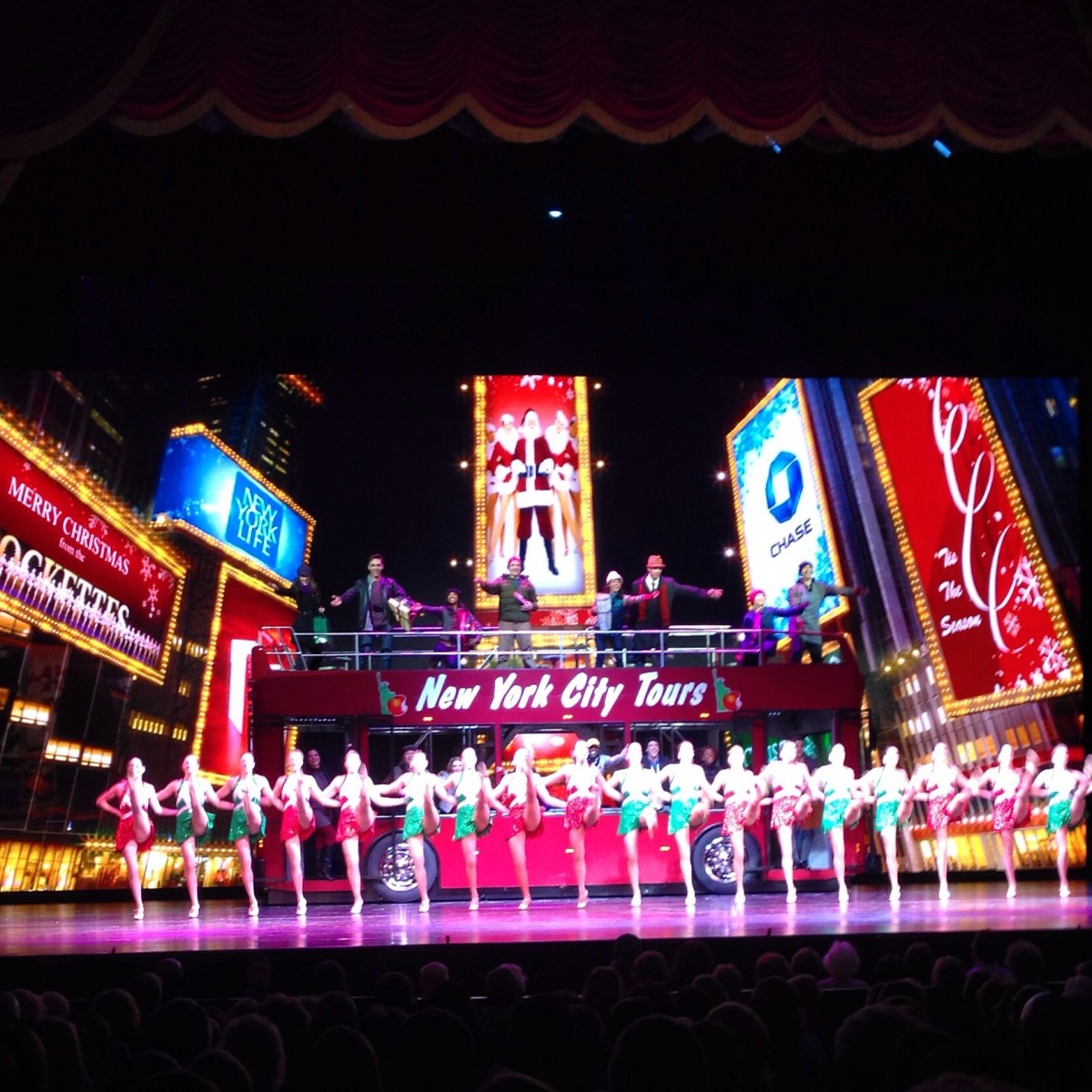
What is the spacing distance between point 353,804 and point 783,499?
1228 cm

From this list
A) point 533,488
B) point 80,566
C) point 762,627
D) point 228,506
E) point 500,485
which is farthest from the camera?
point 228,506

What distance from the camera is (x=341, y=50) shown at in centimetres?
716

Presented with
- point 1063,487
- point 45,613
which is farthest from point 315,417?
point 1063,487

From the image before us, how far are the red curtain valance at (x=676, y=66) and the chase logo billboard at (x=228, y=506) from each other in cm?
1569

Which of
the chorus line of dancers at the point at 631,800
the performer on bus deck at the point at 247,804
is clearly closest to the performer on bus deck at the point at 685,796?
the chorus line of dancers at the point at 631,800

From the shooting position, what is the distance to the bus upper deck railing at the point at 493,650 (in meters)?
16.3

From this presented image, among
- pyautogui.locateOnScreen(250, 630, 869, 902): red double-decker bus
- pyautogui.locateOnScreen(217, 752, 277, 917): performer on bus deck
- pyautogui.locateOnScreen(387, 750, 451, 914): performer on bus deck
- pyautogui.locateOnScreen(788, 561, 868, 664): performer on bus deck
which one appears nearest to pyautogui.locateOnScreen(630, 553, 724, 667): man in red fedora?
pyautogui.locateOnScreen(788, 561, 868, 664): performer on bus deck

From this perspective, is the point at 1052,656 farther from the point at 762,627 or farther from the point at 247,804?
the point at 247,804

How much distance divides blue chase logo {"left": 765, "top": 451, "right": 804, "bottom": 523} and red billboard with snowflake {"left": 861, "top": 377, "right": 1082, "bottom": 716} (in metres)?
1.51

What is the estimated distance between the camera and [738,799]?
14.5 metres

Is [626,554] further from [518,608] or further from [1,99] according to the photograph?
[1,99]

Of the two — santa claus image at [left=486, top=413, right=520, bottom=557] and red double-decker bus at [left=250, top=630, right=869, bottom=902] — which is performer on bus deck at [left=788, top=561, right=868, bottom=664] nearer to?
red double-decker bus at [left=250, top=630, right=869, bottom=902]

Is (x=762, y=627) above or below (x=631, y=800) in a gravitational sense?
above

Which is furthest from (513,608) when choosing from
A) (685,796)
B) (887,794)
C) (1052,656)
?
(1052,656)
